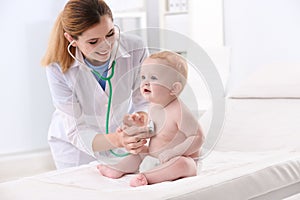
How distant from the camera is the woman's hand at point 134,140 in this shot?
1668 mm

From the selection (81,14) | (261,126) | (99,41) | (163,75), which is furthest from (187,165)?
(261,126)

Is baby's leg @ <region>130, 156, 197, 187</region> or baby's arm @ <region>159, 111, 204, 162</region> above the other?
baby's arm @ <region>159, 111, 204, 162</region>

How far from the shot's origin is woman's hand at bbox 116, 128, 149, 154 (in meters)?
1.67

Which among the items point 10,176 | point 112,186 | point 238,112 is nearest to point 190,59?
point 112,186

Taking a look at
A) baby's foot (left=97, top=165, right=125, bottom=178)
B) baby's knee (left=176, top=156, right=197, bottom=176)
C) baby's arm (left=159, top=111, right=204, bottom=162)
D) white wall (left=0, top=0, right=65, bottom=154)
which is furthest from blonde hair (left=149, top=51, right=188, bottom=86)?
white wall (left=0, top=0, right=65, bottom=154)

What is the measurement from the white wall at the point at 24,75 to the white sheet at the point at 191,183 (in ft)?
7.08

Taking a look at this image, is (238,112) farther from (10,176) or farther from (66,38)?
(10,176)

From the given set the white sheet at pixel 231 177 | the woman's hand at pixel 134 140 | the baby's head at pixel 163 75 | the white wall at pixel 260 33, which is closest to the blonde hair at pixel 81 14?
the baby's head at pixel 163 75

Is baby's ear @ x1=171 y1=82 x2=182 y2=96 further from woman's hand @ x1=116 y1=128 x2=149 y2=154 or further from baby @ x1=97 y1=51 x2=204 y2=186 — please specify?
woman's hand @ x1=116 y1=128 x2=149 y2=154

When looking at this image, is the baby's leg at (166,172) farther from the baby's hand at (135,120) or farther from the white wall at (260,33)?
the white wall at (260,33)

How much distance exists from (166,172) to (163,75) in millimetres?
285

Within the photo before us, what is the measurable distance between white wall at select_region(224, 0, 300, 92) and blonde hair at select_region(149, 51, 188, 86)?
172cm

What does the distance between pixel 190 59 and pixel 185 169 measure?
0.33m

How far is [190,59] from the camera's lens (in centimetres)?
167
